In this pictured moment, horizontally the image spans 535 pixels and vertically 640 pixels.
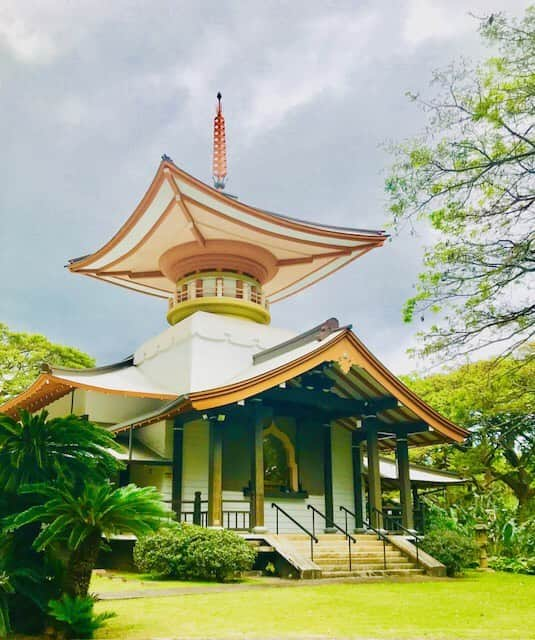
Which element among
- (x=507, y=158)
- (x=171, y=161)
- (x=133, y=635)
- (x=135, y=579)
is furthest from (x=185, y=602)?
(x=171, y=161)

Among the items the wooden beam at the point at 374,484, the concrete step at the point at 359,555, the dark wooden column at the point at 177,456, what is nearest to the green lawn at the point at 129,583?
the concrete step at the point at 359,555

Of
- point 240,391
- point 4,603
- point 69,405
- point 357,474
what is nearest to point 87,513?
point 4,603

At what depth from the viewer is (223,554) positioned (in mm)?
12773

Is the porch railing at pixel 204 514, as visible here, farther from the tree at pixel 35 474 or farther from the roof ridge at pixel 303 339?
the tree at pixel 35 474

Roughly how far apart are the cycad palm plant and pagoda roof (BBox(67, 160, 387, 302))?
1140cm

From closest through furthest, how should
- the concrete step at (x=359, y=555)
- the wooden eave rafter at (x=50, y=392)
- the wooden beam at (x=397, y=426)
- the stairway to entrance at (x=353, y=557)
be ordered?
the stairway to entrance at (x=353, y=557) → the concrete step at (x=359, y=555) → the wooden eave rafter at (x=50, y=392) → the wooden beam at (x=397, y=426)

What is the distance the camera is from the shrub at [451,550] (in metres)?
15.3

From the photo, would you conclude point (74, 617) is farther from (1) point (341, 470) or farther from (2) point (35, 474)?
(1) point (341, 470)

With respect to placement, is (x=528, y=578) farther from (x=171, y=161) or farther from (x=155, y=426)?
(x=171, y=161)

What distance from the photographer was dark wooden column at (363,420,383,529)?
17469 mm

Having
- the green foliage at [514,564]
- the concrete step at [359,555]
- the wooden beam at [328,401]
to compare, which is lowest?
the green foliage at [514,564]

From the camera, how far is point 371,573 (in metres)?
14.3

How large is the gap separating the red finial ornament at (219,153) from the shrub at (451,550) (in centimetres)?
1335

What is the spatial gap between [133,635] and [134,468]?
11664 mm
